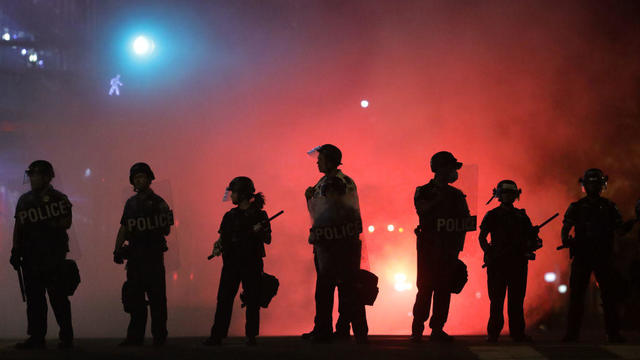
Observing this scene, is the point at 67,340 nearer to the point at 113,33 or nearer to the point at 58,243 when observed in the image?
the point at 58,243

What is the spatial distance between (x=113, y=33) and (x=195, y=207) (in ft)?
14.9

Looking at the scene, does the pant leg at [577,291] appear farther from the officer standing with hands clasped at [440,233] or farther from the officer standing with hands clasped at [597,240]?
the officer standing with hands clasped at [440,233]

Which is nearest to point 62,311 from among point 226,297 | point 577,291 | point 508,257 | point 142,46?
point 226,297

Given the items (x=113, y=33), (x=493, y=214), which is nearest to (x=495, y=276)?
(x=493, y=214)

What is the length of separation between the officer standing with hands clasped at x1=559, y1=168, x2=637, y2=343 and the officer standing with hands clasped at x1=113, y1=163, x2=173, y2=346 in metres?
3.80

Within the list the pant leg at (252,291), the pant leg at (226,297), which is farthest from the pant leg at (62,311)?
the pant leg at (252,291)

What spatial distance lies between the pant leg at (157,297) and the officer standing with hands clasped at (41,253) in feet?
2.41

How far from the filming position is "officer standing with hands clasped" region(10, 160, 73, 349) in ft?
27.5

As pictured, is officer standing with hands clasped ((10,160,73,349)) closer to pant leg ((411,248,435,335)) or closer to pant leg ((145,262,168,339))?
pant leg ((145,262,168,339))

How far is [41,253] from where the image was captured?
27.5ft

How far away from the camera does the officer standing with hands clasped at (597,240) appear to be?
905 centimetres

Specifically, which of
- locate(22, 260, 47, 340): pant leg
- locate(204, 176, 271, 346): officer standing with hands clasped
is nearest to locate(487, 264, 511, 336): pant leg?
A: locate(204, 176, 271, 346): officer standing with hands clasped

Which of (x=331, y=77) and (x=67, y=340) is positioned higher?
(x=331, y=77)

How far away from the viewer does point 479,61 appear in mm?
19828
